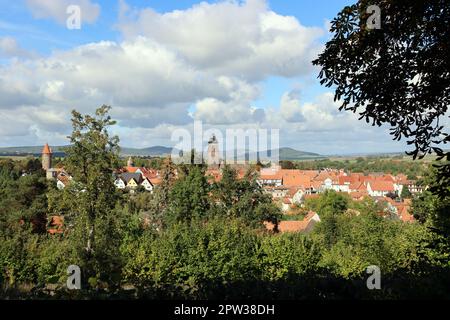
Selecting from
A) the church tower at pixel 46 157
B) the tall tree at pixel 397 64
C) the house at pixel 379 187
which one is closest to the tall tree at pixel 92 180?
the tall tree at pixel 397 64

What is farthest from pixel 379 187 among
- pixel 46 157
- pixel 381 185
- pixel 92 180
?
pixel 92 180

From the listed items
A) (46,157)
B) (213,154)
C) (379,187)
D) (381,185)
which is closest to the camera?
(213,154)

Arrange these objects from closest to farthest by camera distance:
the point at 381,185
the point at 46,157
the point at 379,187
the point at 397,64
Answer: the point at 397,64
the point at 46,157
the point at 379,187
the point at 381,185

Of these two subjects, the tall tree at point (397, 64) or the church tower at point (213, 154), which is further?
the church tower at point (213, 154)

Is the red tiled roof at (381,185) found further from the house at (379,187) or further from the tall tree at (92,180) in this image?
the tall tree at (92,180)

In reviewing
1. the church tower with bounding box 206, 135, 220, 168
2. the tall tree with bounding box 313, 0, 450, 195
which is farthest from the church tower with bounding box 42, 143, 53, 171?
the tall tree with bounding box 313, 0, 450, 195

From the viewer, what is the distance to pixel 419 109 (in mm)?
5887

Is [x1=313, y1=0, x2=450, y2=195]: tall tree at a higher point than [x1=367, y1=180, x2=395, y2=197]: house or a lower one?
higher

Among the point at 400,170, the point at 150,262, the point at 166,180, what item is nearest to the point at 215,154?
the point at 166,180

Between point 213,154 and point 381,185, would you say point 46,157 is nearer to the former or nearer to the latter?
point 213,154

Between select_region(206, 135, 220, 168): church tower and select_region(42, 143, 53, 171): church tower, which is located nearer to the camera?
select_region(206, 135, 220, 168): church tower

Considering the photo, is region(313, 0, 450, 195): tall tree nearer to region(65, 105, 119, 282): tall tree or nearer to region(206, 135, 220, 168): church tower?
region(65, 105, 119, 282): tall tree

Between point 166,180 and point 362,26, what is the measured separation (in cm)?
4127
